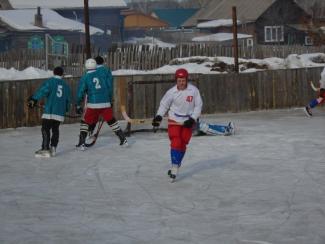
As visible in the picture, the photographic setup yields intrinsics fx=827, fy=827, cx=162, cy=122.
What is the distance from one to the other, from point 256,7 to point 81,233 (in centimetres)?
5965

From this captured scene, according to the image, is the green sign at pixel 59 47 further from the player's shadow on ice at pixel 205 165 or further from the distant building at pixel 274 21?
the distant building at pixel 274 21

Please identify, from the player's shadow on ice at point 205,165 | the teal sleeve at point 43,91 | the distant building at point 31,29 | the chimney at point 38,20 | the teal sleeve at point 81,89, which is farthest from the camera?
the chimney at point 38,20

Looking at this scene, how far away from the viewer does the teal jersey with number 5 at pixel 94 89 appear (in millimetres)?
13133

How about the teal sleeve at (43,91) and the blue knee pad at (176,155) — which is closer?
the blue knee pad at (176,155)

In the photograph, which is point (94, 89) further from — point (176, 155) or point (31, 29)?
point (31, 29)

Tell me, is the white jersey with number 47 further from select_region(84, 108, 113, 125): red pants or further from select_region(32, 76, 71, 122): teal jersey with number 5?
select_region(84, 108, 113, 125): red pants

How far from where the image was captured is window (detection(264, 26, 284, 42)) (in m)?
62.8

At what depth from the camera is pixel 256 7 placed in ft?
216

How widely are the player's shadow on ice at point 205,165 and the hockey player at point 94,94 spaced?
210cm

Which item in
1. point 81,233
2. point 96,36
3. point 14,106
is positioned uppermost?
point 96,36

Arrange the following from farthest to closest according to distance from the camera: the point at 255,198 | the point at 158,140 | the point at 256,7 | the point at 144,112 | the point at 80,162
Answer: the point at 256,7, the point at 144,112, the point at 158,140, the point at 80,162, the point at 255,198

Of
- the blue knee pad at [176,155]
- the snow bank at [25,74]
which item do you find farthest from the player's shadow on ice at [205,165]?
the snow bank at [25,74]

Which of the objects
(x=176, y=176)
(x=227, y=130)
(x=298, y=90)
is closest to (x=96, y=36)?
(x=298, y=90)

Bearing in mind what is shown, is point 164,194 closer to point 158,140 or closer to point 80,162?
point 80,162
